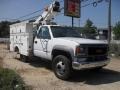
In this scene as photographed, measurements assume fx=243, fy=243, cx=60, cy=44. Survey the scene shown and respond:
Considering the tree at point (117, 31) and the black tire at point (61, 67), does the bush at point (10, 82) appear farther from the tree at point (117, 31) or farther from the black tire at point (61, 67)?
the tree at point (117, 31)

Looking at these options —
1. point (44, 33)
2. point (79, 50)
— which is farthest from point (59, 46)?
point (44, 33)

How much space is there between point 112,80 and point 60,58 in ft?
6.95

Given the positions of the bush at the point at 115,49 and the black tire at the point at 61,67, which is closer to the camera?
the black tire at the point at 61,67

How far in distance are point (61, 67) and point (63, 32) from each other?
2.00m

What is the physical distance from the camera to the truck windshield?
1024 cm

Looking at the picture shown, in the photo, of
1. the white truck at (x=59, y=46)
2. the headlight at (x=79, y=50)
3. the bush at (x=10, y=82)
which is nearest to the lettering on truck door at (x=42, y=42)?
the white truck at (x=59, y=46)

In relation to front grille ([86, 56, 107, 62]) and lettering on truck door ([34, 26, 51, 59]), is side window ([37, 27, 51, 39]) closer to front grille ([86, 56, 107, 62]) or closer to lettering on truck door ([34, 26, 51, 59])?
lettering on truck door ([34, 26, 51, 59])

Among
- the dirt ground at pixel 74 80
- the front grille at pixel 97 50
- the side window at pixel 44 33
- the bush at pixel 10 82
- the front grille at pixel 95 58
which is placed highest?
the side window at pixel 44 33

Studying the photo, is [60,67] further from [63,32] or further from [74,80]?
[63,32]

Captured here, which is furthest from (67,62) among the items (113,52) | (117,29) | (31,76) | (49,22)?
(117,29)

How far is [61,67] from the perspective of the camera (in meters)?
9.06

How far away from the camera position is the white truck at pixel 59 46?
8.55m

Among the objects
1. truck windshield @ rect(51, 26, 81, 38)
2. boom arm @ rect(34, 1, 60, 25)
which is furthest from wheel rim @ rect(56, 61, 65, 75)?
boom arm @ rect(34, 1, 60, 25)

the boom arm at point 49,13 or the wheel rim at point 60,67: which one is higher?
the boom arm at point 49,13
